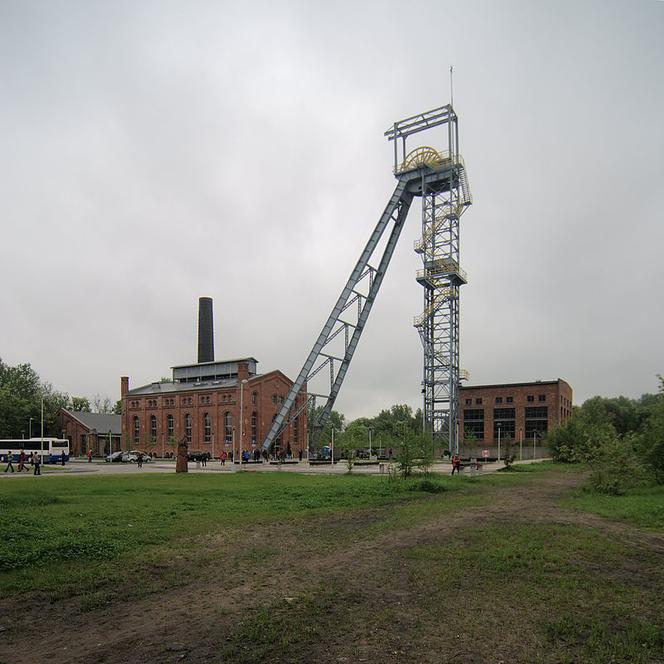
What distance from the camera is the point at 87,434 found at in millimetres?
84875

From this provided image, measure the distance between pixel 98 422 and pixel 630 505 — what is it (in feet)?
279

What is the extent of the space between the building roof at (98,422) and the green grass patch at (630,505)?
258 feet

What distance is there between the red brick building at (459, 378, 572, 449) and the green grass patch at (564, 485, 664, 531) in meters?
54.4

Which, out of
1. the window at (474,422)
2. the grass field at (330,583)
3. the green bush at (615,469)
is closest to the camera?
the grass field at (330,583)

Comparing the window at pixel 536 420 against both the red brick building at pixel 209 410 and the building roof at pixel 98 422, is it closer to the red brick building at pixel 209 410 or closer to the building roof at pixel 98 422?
the red brick building at pixel 209 410

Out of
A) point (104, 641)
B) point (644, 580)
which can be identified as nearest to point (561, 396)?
point (644, 580)

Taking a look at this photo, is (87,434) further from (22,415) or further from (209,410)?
(209,410)

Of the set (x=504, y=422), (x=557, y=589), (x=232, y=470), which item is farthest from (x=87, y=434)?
(x=557, y=589)

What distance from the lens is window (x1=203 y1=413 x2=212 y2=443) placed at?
232 ft

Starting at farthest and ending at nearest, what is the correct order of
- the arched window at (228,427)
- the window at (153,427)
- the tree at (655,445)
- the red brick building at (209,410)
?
the window at (153,427)
the arched window at (228,427)
the red brick building at (209,410)
the tree at (655,445)

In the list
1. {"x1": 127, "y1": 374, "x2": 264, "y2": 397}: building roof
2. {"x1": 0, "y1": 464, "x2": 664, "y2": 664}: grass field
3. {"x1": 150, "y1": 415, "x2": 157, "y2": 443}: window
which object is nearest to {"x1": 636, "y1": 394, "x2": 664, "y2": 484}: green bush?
{"x1": 0, "y1": 464, "x2": 664, "y2": 664}: grass field

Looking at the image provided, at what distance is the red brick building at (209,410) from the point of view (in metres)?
68.6

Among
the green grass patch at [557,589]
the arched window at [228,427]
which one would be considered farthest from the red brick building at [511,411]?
the green grass patch at [557,589]

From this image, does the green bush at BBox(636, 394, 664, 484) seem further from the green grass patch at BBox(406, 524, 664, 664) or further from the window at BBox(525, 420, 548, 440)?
the window at BBox(525, 420, 548, 440)
